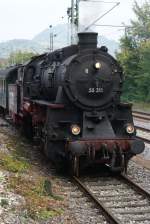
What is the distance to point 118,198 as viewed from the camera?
9.99m

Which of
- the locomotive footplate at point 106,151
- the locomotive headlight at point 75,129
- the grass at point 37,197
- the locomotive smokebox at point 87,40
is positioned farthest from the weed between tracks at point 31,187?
the locomotive smokebox at point 87,40

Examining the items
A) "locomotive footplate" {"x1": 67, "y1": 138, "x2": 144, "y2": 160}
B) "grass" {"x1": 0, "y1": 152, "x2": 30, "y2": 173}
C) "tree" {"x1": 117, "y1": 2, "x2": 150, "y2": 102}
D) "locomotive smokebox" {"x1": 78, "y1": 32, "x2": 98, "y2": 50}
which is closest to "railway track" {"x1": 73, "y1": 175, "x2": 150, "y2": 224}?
"locomotive footplate" {"x1": 67, "y1": 138, "x2": 144, "y2": 160}

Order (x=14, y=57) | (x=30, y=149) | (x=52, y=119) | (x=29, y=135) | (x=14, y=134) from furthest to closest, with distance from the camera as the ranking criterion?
1. (x=14, y=57)
2. (x=14, y=134)
3. (x=29, y=135)
4. (x=30, y=149)
5. (x=52, y=119)

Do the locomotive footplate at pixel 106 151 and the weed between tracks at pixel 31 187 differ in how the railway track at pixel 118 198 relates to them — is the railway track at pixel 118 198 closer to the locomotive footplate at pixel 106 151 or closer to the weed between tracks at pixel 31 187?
the locomotive footplate at pixel 106 151

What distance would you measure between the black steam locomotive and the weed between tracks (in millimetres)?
834

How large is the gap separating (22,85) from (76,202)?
21.7ft

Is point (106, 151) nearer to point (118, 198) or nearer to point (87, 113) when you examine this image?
point (87, 113)

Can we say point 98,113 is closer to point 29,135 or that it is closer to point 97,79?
point 97,79

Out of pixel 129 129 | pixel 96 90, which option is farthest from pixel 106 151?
pixel 96 90

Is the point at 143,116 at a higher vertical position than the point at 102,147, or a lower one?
lower

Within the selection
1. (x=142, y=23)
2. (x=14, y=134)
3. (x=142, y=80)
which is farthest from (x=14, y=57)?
(x=14, y=134)

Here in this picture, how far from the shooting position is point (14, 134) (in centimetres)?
1927

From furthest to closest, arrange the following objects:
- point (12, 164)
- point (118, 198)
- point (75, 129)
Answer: point (12, 164), point (75, 129), point (118, 198)

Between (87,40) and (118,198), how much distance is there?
430 centimetres
